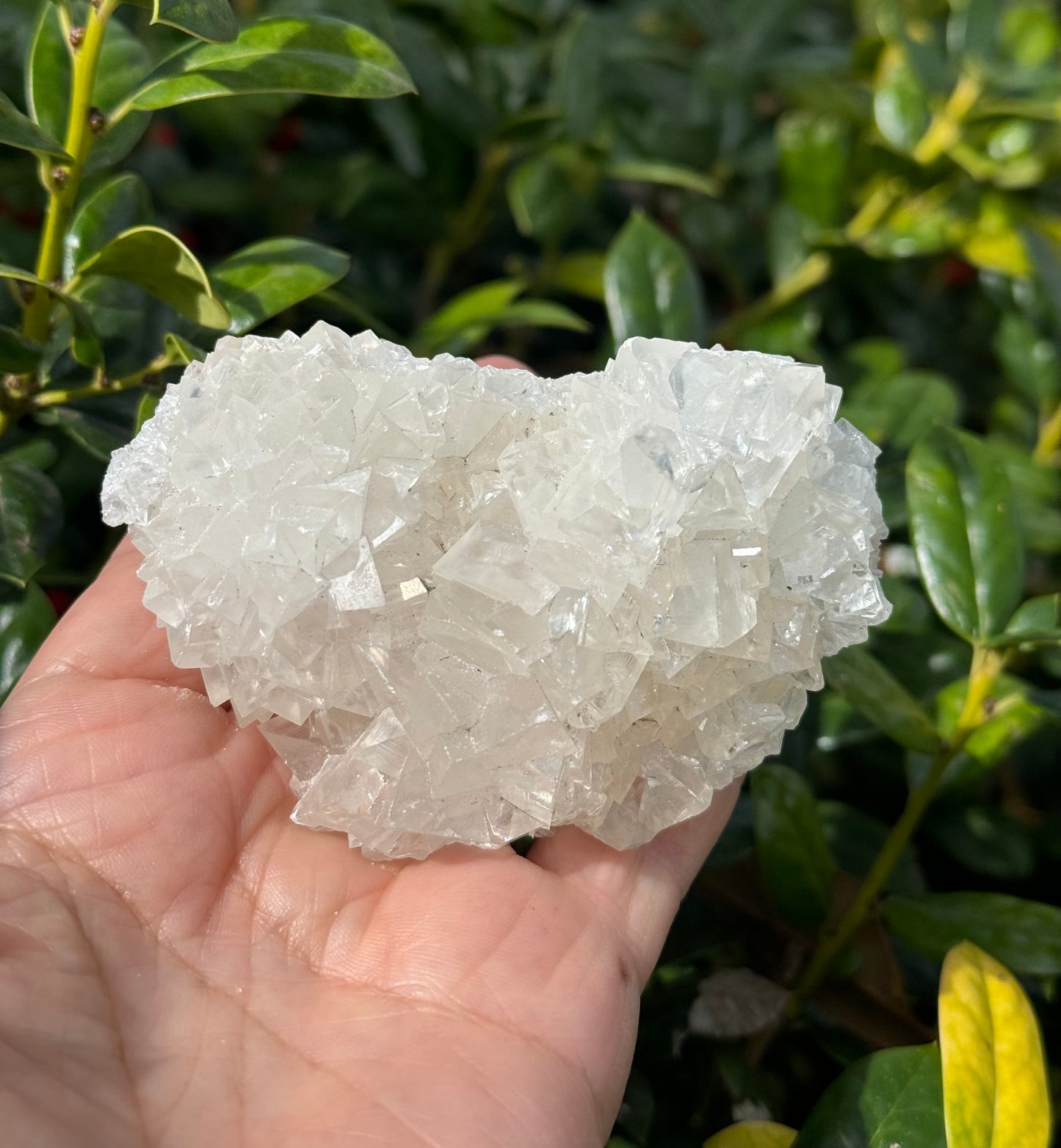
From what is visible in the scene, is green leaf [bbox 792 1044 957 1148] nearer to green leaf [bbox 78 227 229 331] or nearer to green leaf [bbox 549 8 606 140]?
green leaf [bbox 78 227 229 331]

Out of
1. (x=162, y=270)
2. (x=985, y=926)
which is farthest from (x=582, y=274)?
(x=985, y=926)

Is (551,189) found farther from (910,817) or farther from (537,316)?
(910,817)

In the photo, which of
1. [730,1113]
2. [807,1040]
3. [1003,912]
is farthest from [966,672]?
[730,1113]

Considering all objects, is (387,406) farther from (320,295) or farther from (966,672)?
(966,672)

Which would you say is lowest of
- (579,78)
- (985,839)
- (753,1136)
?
(985,839)

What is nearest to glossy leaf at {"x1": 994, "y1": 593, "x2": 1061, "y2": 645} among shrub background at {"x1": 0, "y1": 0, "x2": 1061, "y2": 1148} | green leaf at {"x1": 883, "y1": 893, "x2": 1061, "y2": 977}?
shrub background at {"x1": 0, "y1": 0, "x2": 1061, "y2": 1148}
